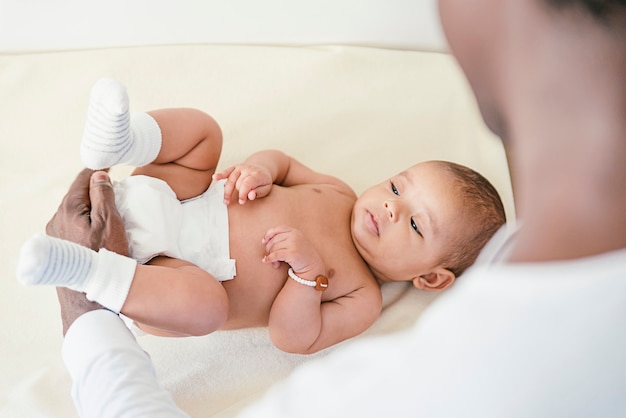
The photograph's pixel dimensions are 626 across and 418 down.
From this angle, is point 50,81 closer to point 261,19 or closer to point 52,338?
point 261,19

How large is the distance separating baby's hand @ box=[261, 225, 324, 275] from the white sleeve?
32 cm

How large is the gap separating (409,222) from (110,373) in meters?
0.64

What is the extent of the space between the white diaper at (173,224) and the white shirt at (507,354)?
Result: 700 mm

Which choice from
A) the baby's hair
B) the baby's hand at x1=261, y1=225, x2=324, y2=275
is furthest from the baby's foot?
the baby's hair

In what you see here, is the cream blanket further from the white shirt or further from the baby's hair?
the white shirt

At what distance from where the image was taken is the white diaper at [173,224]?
1.16 metres

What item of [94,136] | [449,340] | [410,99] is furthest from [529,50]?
[410,99]

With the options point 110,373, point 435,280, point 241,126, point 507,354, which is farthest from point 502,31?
point 241,126

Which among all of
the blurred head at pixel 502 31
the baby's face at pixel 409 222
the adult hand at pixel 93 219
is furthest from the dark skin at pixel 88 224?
the blurred head at pixel 502 31

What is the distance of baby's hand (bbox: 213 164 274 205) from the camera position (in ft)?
4.04

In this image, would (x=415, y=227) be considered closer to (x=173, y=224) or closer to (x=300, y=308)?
(x=300, y=308)

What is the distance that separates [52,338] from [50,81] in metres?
0.64

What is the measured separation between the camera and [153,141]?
1.21 m

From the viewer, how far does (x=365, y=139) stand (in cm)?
160
